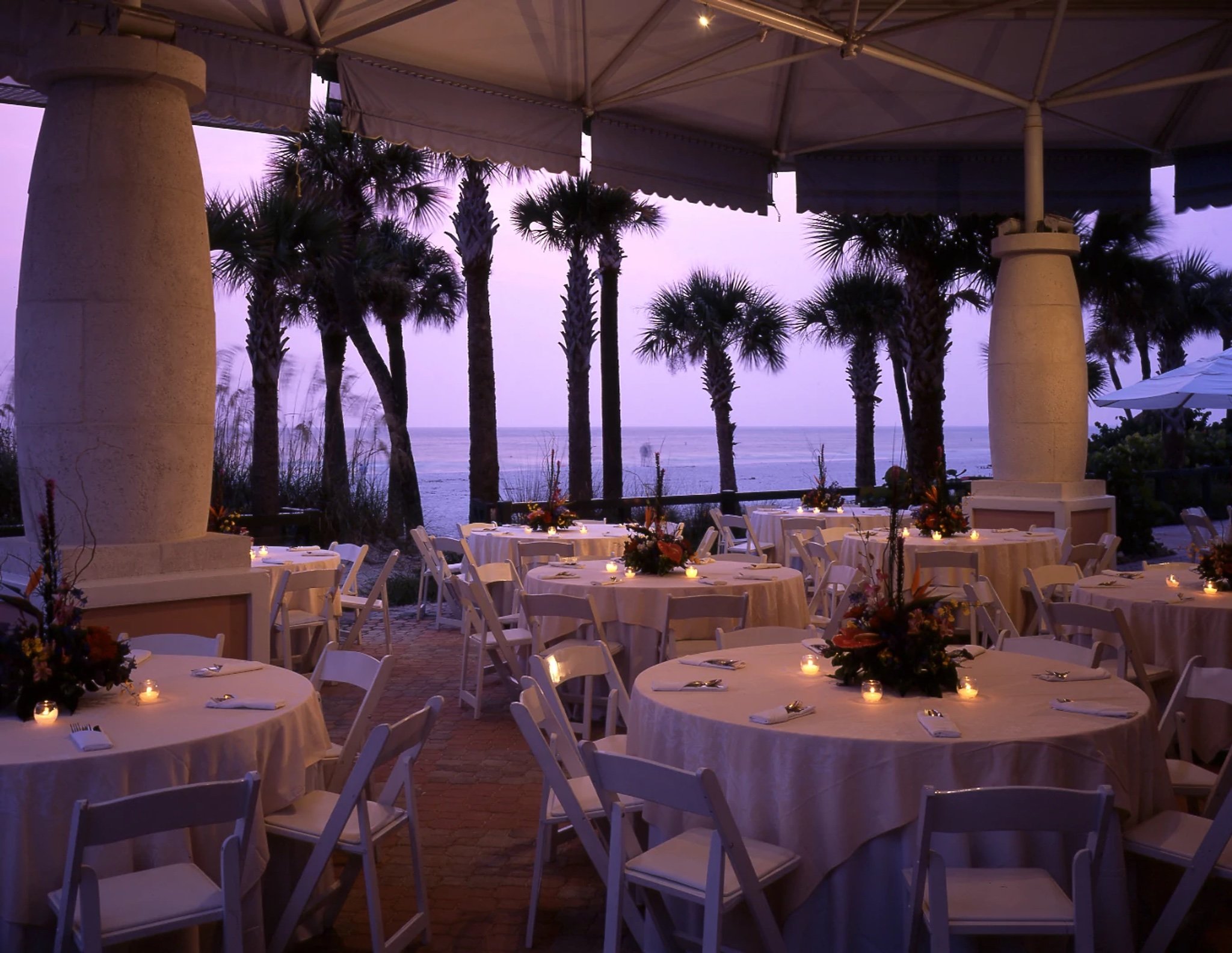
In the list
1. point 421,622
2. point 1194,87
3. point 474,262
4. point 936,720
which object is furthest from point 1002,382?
point 474,262

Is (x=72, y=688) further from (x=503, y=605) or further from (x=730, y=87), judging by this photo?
(x=730, y=87)

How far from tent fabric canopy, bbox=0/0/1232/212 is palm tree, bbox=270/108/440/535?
762cm

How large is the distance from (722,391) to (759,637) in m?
18.7

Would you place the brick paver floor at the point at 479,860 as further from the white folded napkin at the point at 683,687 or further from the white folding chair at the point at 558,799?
the white folded napkin at the point at 683,687

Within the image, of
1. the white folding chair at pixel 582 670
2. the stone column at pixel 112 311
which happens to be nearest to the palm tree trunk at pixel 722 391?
the stone column at pixel 112 311

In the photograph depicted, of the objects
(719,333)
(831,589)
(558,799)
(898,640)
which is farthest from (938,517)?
(719,333)

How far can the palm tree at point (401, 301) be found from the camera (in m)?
16.3

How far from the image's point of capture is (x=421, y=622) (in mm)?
10797

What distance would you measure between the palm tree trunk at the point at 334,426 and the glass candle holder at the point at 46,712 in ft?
37.9

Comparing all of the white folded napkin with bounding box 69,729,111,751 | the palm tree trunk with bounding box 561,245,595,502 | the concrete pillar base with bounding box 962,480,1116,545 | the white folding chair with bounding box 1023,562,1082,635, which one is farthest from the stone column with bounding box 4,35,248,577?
the palm tree trunk with bounding box 561,245,595,502

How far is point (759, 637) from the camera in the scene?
16.5 ft

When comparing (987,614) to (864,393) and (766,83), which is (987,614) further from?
(864,393)

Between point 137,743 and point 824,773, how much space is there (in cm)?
192

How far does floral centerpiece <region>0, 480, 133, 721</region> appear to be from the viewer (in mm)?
3420
